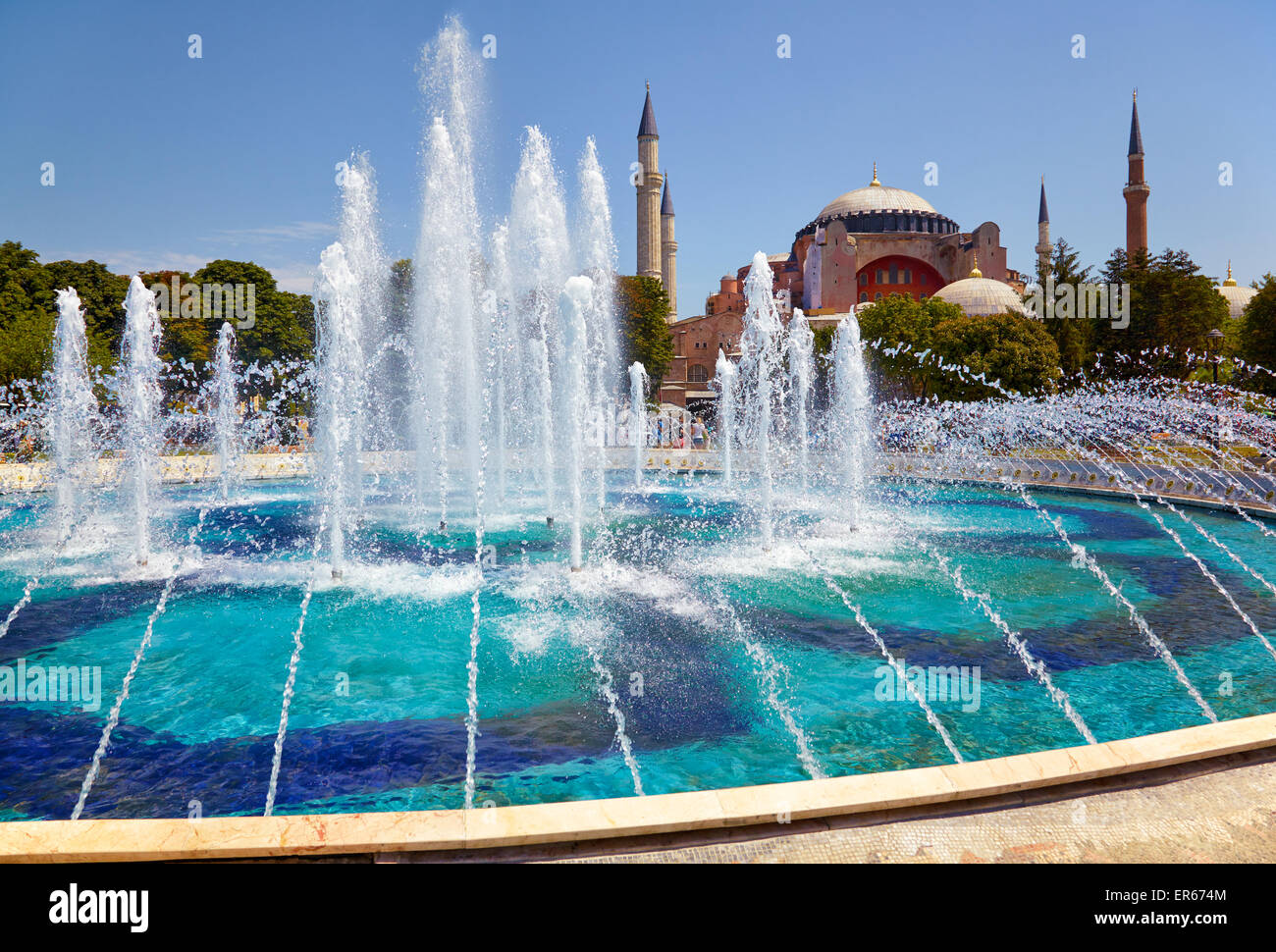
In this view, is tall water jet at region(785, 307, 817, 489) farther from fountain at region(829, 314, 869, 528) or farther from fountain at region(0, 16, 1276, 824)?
fountain at region(0, 16, 1276, 824)

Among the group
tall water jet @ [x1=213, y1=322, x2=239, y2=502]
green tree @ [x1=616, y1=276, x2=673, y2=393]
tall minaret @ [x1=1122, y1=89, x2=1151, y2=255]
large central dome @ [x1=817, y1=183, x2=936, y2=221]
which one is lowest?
tall water jet @ [x1=213, y1=322, x2=239, y2=502]

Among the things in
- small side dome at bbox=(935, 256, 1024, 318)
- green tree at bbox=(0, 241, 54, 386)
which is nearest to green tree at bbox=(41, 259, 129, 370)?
green tree at bbox=(0, 241, 54, 386)

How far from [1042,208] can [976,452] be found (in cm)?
5619

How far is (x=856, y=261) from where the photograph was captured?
60.1 meters

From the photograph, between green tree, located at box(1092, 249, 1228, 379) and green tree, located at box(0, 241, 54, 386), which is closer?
green tree, located at box(0, 241, 54, 386)

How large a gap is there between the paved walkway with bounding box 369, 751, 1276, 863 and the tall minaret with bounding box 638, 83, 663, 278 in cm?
4867

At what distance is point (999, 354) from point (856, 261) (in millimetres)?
33875

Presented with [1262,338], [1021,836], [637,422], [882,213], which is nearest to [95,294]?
[637,422]

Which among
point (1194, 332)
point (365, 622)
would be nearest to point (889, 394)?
point (1194, 332)

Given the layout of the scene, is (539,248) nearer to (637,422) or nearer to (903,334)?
(637,422)

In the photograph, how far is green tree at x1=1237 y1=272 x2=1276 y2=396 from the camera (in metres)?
26.1

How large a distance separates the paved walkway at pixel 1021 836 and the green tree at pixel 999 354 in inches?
1062

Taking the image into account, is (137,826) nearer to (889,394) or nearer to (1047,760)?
(1047,760)

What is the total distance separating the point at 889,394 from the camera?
3919cm
